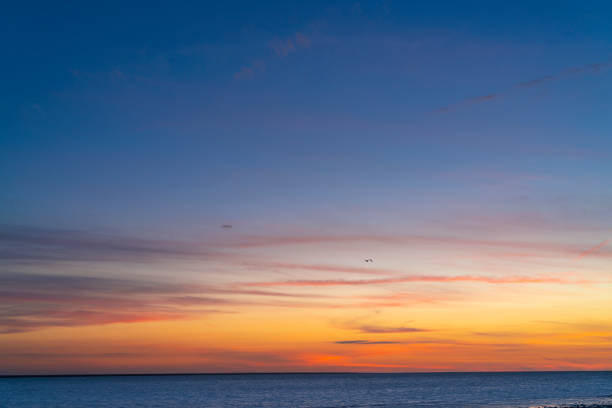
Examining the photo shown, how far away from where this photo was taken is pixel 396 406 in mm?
98250

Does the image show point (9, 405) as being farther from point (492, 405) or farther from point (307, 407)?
point (492, 405)

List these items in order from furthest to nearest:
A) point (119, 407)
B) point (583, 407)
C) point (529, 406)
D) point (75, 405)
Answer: point (75, 405), point (119, 407), point (529, 406), point (583, 407)

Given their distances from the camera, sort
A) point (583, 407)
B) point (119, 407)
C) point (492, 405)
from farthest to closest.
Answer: point (119, 407) → point (492, 405) → point (583, 407)

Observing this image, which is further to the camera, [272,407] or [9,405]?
[9,405]

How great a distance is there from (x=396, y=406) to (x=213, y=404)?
126ft

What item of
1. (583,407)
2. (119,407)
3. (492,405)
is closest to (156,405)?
(119,407)

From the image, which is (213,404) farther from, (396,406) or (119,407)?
(396,406)

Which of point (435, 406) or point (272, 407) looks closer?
point (435, 406)

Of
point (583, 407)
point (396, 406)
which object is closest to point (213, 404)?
point (396, 406)

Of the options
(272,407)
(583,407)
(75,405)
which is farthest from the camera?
(75,405)

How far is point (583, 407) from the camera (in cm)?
7812

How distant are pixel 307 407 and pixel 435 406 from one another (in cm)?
2240

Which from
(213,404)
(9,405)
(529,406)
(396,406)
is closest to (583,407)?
(529,406)

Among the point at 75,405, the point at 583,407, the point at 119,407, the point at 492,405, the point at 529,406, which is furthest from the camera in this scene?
the point at 75,405
